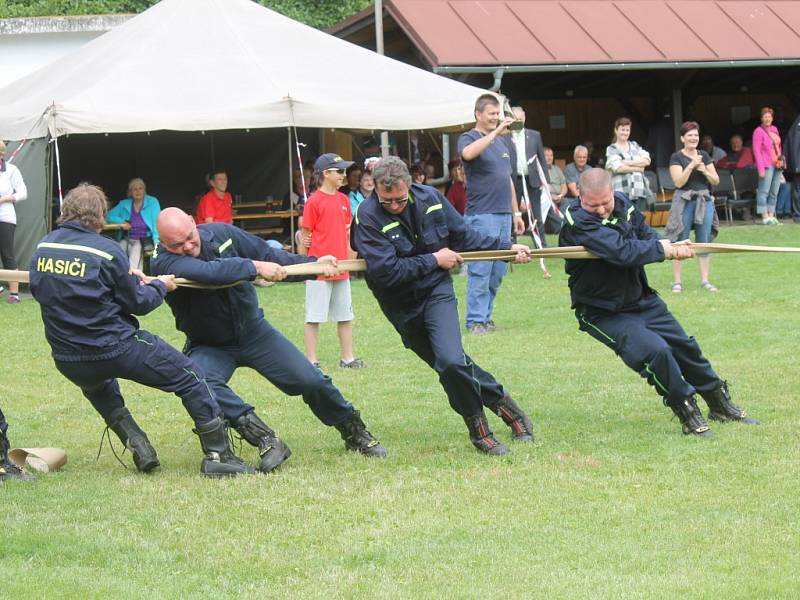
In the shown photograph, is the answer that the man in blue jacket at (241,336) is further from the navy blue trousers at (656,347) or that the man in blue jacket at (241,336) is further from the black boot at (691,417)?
the black boot at (691,417)

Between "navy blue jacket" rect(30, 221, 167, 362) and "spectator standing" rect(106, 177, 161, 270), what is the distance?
10.8 meters

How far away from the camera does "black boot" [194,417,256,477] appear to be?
7.22 m

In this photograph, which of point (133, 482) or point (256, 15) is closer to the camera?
point (133, 482)

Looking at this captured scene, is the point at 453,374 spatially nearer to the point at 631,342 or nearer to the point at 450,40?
the point at 631,342

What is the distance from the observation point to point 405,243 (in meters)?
7.68

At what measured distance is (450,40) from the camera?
21031 millimetres

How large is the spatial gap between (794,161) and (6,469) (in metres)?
18.0

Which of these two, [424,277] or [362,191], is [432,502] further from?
[362,191]

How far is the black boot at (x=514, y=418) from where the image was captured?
26.0 feet

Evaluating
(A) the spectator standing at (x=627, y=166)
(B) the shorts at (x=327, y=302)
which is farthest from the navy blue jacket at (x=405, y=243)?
(A) the spectator standing at (x=627, y=166)

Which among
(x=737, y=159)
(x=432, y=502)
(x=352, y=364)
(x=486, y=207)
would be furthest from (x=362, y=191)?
(x=432, y=502)

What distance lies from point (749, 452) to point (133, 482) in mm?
3389

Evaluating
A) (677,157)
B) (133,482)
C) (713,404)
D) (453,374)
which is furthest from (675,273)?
(133,482)

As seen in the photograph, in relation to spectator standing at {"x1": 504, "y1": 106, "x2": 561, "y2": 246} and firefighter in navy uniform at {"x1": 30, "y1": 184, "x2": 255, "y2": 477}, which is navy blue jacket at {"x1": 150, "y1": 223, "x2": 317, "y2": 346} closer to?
firefighter in navy uniform at {"x1": 30, "y1": 184, "x2": 255, "y2": 477}
